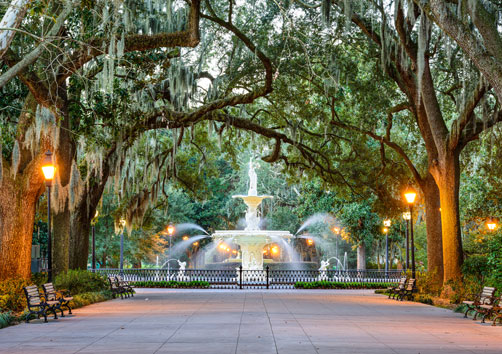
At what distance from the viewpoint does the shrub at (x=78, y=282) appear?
19.0m

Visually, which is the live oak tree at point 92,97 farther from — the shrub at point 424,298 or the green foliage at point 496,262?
the shrub at point 424,298

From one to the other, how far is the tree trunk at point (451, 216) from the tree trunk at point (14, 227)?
12.3 m

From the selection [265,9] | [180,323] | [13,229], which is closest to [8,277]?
[13,229]

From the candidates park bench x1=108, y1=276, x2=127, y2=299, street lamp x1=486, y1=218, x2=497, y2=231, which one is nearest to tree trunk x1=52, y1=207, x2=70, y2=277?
park bench x1=108, y1=276, x2=127, y2=299

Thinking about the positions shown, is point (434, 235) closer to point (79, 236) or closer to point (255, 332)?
point (255, 332)

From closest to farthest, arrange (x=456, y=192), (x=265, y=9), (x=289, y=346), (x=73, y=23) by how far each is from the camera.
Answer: (x=289, y=346)
(x=73, y=23)
(x=456, y=192)
(x=265, y=9)

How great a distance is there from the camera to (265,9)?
858 inches

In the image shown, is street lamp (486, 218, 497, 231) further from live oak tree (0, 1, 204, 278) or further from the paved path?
live oak tree (0, 1, 204, 278)

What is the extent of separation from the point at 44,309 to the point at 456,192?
12.5 metres

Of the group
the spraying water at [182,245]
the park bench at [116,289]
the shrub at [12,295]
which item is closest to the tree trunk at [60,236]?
the shrub at [12,295]

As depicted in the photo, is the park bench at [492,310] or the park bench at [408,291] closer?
the park bench at [492,310]

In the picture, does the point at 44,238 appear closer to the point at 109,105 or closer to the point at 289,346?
the point at 109,105

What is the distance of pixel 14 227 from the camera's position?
53.0 feet

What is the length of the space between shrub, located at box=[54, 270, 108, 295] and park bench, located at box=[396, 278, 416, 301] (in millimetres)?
10692
